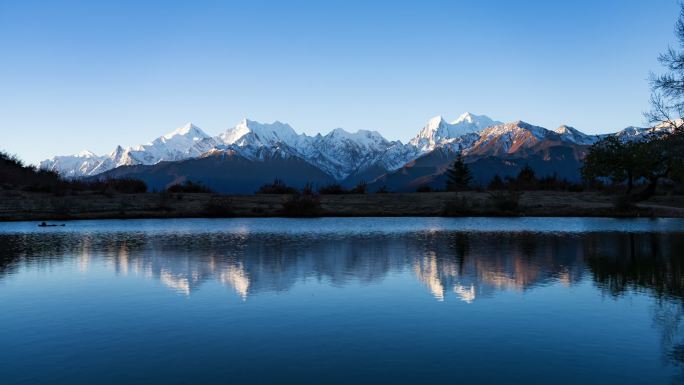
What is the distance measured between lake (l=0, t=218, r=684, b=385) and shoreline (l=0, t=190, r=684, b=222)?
2663 cm

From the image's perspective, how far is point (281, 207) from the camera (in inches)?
2584

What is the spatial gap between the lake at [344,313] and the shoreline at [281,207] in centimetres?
2663

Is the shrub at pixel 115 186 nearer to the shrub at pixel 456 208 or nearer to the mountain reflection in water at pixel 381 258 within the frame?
the mountain reflection in water at pixel 381 258

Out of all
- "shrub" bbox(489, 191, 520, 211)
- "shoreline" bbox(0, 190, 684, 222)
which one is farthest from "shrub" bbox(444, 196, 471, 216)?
"shrub" bbox(489, 191, 520, 211)

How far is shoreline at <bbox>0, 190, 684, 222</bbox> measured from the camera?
2298 inches

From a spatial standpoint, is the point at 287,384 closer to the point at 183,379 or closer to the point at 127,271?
the point at 183,379

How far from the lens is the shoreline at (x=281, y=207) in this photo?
58.4m

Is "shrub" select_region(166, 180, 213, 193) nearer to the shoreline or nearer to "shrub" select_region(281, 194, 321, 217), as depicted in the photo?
the shoreline

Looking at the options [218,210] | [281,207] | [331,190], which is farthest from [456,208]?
[218,210]

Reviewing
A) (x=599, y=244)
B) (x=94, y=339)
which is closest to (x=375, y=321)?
(x=94, y=339)

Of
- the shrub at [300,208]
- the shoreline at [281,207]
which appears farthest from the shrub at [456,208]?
the shrub at [300,208]

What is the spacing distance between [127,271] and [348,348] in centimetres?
1487

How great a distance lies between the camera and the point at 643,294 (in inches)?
735

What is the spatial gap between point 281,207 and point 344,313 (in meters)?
49.7
